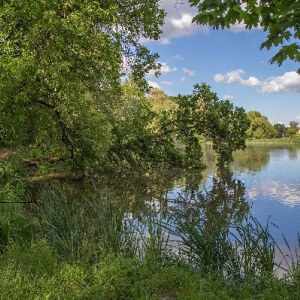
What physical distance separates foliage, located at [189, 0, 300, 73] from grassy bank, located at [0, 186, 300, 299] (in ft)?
8.38

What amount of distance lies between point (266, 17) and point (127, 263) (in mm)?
3172

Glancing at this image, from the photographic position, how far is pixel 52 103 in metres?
11.0

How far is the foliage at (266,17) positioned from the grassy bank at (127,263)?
8.38 ft

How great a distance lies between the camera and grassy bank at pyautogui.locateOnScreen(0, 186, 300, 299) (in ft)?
13.9

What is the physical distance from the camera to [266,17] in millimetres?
3328

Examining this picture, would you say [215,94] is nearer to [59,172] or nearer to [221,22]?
[59,172]

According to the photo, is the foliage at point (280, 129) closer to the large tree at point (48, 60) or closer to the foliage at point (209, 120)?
the foliage at point (209, 120)

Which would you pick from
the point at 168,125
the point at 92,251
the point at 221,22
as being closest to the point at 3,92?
the point at 92,251

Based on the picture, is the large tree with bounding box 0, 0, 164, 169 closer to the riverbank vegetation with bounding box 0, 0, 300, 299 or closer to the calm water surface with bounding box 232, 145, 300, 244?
the riverbank vegetation with bounding box 0, 0, 300, 299

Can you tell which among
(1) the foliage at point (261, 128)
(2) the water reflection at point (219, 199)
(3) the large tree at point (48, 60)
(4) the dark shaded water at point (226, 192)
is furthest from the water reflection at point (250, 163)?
(1) the foliage at point (261, 128)

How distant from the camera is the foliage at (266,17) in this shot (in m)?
3.06

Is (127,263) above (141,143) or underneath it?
underneath

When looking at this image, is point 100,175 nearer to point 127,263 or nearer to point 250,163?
point 127,263

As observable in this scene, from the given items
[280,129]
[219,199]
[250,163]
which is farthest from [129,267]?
[280,129]
